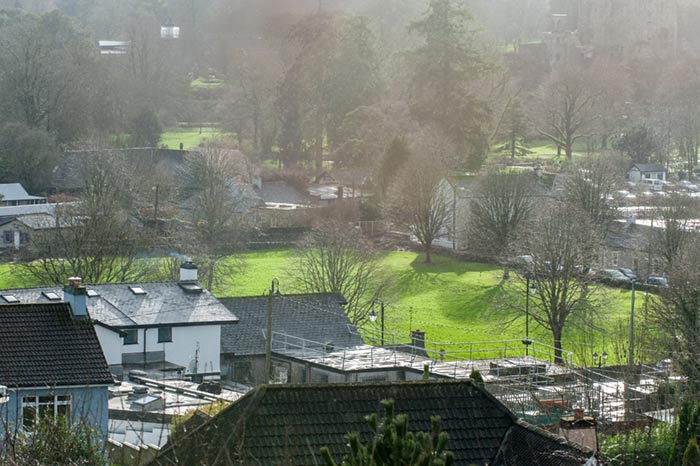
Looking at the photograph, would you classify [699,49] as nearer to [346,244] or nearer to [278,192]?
[278,192]

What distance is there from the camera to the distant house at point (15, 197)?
5438 cm

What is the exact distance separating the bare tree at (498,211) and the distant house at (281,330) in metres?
16.4

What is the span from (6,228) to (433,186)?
1668 cm

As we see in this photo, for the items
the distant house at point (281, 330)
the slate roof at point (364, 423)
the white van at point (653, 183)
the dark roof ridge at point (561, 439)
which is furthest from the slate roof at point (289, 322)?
the white van at point (653, 183)

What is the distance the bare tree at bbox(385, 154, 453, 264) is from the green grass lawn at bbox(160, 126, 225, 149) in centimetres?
2278

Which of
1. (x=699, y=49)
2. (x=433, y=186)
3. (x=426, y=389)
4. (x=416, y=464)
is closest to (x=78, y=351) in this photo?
(x=426, y=389)

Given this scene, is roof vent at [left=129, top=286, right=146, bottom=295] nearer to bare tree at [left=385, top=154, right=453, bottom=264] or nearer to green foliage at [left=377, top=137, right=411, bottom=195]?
bare tree at [left=385, top=154, right=453, bottom=264]

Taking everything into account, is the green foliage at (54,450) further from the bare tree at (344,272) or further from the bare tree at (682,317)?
the bare tree at (344,272)

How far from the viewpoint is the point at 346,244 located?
3866 cm

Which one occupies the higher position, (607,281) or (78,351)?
(78,351)

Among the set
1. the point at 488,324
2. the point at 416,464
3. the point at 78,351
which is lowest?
the point at 488,324

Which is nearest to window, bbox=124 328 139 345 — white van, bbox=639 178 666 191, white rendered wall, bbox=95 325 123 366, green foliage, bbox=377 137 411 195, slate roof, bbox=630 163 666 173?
white rendered wall, bbox=95 325 123 366

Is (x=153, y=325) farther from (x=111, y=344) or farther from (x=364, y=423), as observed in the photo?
(x=364, y=423)

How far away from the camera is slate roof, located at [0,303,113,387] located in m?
15.8
